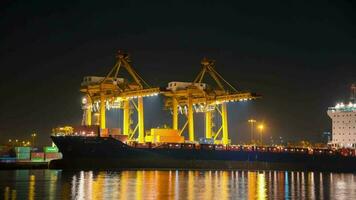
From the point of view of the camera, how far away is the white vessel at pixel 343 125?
6938 cm

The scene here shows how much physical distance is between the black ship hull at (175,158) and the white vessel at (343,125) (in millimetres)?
4973

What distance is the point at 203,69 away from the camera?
65.9 m

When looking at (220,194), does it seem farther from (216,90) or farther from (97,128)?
(216,90)

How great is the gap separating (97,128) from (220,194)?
94.9 feet

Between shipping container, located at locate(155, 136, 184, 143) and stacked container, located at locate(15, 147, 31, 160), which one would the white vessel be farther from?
stacked container, located at locate(15, 147, 31, 160)

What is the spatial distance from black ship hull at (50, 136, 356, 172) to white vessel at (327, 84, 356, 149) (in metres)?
4.97

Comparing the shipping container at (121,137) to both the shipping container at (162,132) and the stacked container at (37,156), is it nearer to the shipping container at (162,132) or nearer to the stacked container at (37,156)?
the shipping container at (162,132)

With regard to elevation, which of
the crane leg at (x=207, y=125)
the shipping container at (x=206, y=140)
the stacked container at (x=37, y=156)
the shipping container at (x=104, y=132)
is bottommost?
the stacked container at (x=37, y=156)

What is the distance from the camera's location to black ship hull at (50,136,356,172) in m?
55.5

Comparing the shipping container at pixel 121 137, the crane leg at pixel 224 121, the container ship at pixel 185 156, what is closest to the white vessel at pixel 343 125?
the container ship at pixel 185 156

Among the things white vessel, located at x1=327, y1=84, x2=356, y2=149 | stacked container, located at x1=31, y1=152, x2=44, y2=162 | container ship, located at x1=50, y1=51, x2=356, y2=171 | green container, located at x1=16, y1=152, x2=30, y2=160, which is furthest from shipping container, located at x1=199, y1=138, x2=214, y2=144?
green container, located at x1=16, y1=152, x2=30, y2=160

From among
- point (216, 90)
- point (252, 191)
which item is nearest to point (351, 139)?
point (216, 90)

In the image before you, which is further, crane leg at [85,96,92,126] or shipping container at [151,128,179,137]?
crane leg at [85,96,92,126]

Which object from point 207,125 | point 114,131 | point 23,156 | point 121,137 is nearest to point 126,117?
point 114,131
